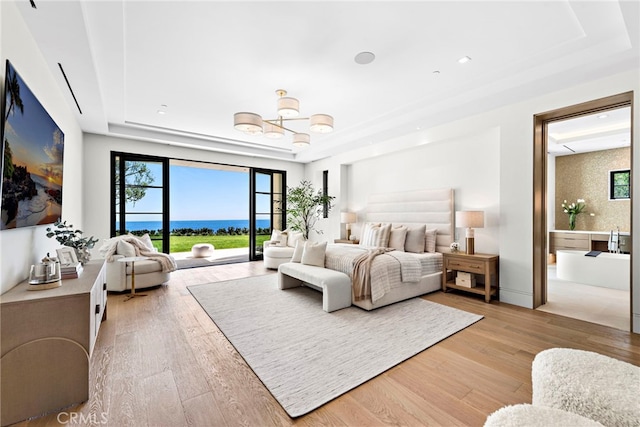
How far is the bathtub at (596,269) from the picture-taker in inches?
173

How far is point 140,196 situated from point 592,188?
9976 mm

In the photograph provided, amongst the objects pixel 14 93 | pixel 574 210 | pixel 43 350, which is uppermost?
pixel 14 93

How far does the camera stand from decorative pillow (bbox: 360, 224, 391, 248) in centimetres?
509

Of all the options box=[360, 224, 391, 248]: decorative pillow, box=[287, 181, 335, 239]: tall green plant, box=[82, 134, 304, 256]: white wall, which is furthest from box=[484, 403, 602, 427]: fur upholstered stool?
box=[82, 134, 304, 256]: white wall

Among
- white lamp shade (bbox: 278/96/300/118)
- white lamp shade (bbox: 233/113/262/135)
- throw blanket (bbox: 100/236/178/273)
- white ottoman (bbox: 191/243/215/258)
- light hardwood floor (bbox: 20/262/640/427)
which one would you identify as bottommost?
Answer: light hardwood floor (bbox: 20/262/640/427)

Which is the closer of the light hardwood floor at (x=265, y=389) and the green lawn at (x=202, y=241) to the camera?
the light hardwood floor at (x=265, y=389)

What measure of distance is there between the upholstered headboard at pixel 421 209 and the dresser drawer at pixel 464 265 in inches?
20.4

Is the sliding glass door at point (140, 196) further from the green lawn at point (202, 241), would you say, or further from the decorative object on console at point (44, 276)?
the green lawn at point (202, 241)

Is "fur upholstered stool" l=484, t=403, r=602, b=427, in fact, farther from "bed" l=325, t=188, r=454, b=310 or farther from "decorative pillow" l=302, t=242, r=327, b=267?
"decorative pillow" l=302, t=242, r=327, b=267

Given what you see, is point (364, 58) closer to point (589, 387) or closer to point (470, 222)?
point (470, 222)

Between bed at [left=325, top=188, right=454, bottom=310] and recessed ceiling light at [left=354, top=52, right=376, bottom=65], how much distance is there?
7.78 ft

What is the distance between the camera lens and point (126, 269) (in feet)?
13.9

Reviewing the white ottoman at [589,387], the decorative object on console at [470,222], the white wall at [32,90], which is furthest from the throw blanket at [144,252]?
the white ottoman at [589,387]

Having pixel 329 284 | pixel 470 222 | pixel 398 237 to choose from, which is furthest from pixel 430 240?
pixel 329 284
